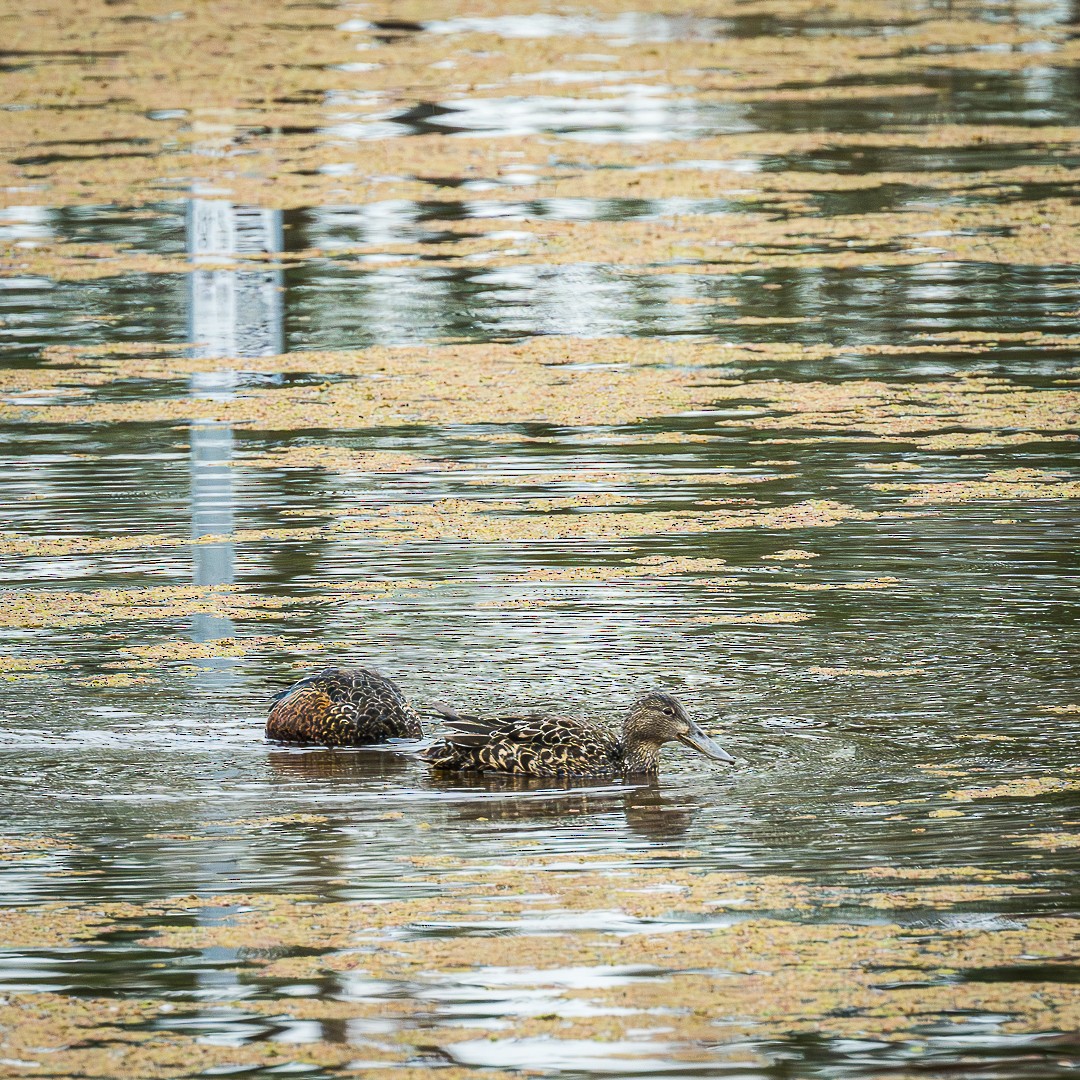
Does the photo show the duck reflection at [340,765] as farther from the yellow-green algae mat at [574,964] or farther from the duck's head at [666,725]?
the yellow-green algae mat at [574,964]

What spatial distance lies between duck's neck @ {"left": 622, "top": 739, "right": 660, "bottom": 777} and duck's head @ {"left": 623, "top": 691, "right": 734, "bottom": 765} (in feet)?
0.16

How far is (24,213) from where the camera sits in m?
18.8

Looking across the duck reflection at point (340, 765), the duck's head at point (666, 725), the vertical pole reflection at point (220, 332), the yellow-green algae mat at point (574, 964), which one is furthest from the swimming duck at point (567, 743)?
the vertical pole reflection at point (220, 332)

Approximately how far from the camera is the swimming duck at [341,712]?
7906 mm

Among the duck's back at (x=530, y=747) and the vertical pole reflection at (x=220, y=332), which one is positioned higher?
the vertical pole reflection at (x=220, y=332)

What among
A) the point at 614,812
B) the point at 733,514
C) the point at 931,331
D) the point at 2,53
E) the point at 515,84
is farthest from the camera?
the point at 2,53

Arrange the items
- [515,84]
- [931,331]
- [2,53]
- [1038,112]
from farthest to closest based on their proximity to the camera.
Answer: [2,53] → [515,84] → [1038,112] → [931,331]

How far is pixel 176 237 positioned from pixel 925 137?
6.63 meters

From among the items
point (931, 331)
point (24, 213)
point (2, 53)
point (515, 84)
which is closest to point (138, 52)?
point (2, 53)

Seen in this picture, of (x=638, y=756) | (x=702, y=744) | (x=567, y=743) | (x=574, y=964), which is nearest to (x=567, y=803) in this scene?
(x=567, y=743)

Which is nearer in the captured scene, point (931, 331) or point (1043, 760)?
point (1043, 760)

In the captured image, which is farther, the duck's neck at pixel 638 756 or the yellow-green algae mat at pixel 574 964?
the duck's neck at pixel 638 756

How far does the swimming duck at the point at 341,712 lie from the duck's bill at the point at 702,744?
3.45 ft

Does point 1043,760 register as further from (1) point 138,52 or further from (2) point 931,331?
(1) point 138,52
